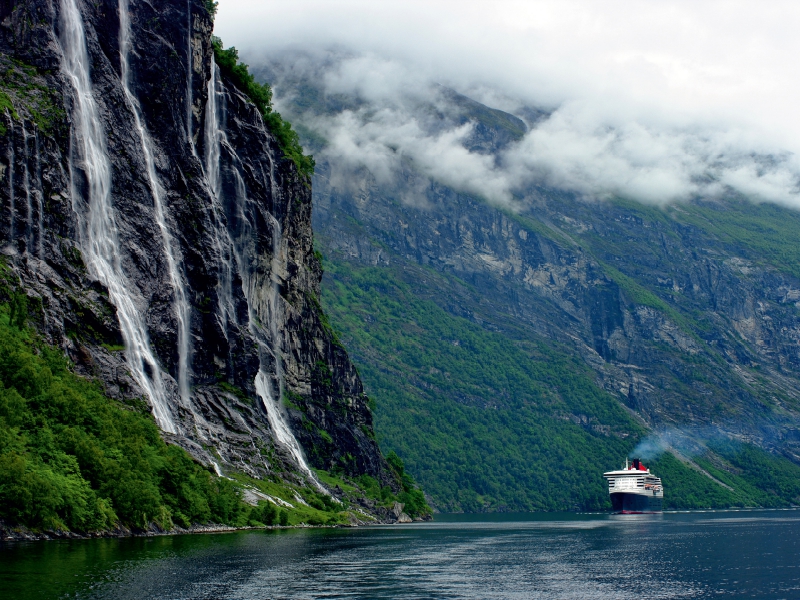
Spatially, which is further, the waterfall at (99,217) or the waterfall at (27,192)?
the waterfall at (99,217)

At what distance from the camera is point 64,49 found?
110 meters

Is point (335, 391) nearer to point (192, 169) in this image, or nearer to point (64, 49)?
point (192, 169)

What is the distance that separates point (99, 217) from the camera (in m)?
106

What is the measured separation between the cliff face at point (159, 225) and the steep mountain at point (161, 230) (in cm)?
23

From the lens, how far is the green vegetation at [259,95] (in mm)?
153625

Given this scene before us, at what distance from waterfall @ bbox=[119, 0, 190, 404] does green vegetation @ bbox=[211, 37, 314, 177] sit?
27.9 meters

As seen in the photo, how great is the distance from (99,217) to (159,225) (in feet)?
31.3

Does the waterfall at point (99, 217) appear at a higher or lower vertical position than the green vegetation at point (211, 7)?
lower

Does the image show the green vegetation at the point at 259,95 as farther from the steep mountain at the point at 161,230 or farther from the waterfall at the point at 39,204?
the waterfall at the point at 39,204

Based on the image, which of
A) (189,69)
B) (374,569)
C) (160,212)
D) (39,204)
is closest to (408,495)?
(160,212)

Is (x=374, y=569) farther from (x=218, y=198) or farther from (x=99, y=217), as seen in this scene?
(x=218, y=198)

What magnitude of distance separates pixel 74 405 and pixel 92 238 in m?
28.4

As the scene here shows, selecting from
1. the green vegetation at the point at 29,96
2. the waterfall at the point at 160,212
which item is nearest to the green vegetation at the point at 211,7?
the waterfall at the point at 160,212

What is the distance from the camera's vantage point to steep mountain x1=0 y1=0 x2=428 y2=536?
95.0m
